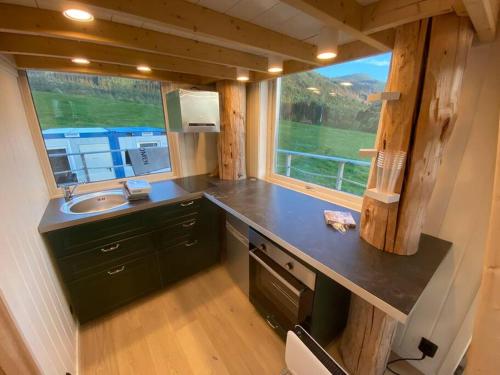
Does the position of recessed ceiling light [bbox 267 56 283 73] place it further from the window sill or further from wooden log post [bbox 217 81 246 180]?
the window sill

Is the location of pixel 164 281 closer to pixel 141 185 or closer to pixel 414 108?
pixel 141 185

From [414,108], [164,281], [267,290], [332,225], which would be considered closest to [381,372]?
[267,290]

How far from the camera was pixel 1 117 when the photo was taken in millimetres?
1107

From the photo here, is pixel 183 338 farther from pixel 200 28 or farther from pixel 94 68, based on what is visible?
pixel 94 68

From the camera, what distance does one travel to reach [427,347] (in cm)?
128

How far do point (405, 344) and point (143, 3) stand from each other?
2348mm

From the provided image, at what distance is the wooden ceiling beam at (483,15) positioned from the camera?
25.7 inches

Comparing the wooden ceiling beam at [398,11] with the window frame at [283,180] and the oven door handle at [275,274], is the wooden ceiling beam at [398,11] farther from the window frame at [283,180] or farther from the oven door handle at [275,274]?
the oven door handle at [275,274]

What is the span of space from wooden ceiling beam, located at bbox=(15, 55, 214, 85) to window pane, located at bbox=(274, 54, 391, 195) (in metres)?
0.94

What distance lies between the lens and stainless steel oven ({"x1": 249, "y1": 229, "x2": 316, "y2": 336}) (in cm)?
119

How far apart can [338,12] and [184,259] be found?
2.00 meters

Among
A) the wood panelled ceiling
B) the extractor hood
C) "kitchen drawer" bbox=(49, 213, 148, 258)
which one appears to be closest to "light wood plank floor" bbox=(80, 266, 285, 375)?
"kitchen drawer" bbox=(49, 213, 148, 258)

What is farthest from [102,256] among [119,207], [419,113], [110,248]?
[419,113]

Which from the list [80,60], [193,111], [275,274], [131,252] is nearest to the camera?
[275,274]
